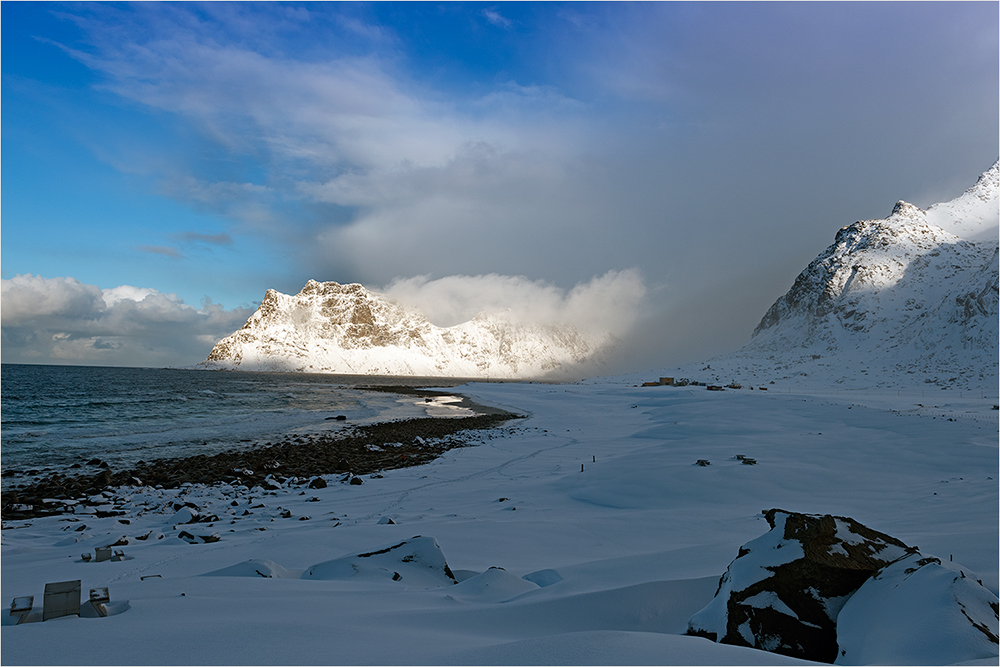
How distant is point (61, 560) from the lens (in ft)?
20.4

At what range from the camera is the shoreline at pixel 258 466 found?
1154 cm

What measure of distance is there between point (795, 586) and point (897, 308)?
310 ft

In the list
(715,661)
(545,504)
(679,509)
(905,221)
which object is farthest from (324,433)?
(905,221)

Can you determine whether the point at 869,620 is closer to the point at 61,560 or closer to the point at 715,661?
the point at 715,661

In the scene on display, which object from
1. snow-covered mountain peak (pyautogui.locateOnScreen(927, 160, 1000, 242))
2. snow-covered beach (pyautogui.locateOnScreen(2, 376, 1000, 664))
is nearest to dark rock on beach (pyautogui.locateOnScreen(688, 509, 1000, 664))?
snow-covered beach (pyautogui.locateOnScreen(2, 376, 1000, 664))

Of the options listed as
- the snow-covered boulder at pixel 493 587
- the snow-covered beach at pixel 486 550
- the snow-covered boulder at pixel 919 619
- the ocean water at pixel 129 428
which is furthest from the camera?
the ocean water at pixel 129 428

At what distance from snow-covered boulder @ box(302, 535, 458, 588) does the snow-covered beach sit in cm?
2

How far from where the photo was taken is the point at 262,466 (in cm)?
1563

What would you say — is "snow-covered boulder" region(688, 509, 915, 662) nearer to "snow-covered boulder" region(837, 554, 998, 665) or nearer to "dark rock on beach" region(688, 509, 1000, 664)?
"dark rock on beach" region(688, 509, 1000, 664)

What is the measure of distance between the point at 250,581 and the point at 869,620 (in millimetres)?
4847

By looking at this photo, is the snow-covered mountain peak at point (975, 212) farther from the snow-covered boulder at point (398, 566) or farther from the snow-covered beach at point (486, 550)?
the snow-covered boulder at point (398, 566)

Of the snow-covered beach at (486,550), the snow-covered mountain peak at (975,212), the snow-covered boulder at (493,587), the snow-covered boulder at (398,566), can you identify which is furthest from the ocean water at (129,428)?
the snow-covered mountain peak at (975,212)

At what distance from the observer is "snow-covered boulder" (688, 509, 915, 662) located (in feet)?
9.93

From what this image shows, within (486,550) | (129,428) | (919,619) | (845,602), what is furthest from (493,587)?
(129,428)
